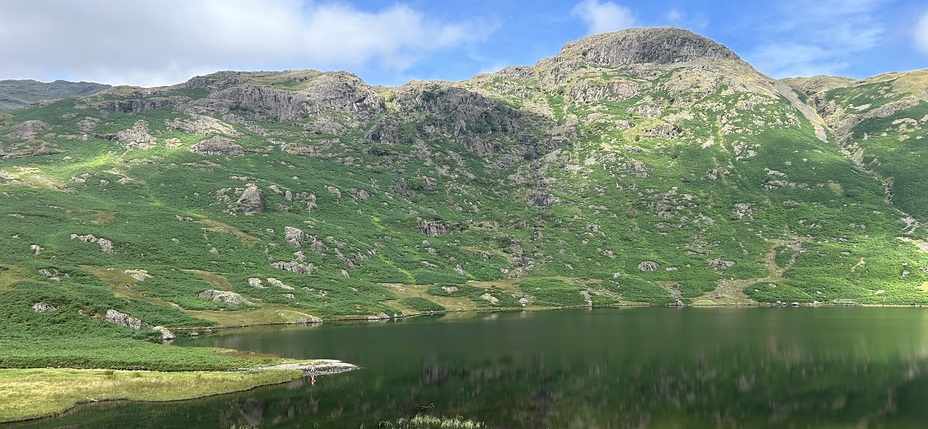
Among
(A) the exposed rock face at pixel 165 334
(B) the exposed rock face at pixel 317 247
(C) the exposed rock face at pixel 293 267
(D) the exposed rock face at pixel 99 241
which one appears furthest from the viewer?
(B) the exposed rock face at pixel 317 247

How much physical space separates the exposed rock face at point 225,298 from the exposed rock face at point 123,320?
2940 centimetres

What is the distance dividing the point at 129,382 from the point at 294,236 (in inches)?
5262

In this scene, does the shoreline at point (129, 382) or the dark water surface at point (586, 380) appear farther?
the shoreline at point (129, 382)

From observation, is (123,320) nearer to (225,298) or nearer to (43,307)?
(43,307)

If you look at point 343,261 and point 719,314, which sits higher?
point 343,261

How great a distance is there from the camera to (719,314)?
14038cm

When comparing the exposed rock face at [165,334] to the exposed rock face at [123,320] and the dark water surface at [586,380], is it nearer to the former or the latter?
the exposed rock face at [123,320]

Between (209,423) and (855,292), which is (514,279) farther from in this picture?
(209,423)

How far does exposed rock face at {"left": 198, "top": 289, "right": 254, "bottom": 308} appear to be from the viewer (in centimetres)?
12862

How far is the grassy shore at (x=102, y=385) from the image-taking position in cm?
4703

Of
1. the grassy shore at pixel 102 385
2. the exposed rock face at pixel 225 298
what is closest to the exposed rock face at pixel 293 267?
the exposed rock face at pixel 225 298

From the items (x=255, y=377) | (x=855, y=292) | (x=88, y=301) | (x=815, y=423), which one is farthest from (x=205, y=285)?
(x=855, y=292)

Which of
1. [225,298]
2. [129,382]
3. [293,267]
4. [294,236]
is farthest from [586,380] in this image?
[294,236]

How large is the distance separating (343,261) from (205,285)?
52709 mm
